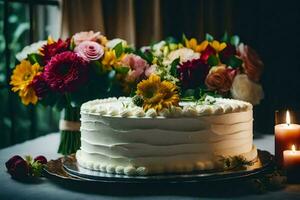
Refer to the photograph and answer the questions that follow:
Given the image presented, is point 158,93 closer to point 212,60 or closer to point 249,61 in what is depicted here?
point 212,60

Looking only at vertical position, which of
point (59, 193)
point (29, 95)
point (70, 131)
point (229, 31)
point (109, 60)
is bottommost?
point (59, 193)

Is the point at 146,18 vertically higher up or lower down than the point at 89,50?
higher up

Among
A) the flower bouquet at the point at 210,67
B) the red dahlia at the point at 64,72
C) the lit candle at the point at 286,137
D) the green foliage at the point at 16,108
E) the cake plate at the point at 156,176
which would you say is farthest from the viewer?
the green foliage at the point at 16,108

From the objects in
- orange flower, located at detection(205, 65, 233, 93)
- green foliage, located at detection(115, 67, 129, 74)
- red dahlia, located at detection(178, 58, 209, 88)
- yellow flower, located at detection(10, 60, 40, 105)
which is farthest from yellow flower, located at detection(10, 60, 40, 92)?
Result: orange flower, located at detection(205, 65, 233, 93)

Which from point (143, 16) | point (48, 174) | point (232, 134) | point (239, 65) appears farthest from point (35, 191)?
point (143, 16)

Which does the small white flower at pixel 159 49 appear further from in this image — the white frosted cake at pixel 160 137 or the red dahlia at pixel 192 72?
the white frosted cake at pixel 160 137

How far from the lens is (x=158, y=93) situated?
1753mm

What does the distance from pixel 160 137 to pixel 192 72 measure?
20.1 inches

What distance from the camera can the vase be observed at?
7.61ft

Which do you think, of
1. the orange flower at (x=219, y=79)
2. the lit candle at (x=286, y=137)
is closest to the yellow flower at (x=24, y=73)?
the orange flower at (x=219, y=79)

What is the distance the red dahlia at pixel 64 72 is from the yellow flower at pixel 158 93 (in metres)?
0.40

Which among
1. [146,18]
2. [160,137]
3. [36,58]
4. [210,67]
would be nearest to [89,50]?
[36,58]

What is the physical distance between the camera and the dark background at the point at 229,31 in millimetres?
3098

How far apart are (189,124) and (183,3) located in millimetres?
1627
